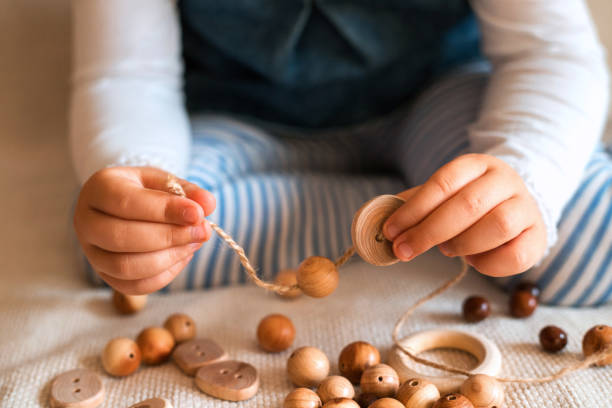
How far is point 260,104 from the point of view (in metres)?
0.87

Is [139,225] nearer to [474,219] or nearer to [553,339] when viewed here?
[474,219]

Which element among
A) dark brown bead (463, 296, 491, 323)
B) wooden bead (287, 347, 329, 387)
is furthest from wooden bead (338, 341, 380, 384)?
dark brown bead (463, 296, 491, 323)

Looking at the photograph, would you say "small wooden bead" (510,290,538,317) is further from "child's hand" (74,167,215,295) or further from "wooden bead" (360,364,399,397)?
"child's hand" (74,167,215,295)

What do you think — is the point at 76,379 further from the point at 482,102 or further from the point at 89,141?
the point at 482,102

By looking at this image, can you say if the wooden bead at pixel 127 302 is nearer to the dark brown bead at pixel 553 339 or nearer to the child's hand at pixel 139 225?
the child's hand at pixel 139 225

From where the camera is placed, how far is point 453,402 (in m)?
0.41

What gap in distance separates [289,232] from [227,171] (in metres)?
0.12

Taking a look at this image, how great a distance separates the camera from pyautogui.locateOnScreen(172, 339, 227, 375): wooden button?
19.4 inches

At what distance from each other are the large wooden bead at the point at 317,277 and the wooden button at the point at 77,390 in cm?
18

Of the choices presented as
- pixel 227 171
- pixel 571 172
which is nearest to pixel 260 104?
pixel 227 171

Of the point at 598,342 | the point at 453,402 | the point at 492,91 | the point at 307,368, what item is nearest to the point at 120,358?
the point at 307,368

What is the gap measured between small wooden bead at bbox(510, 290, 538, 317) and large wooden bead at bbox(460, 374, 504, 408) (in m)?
0.15

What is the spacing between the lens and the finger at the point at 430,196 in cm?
43

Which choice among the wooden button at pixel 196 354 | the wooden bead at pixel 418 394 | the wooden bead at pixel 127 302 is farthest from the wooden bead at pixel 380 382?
the wooden bead at pixel 127 302
